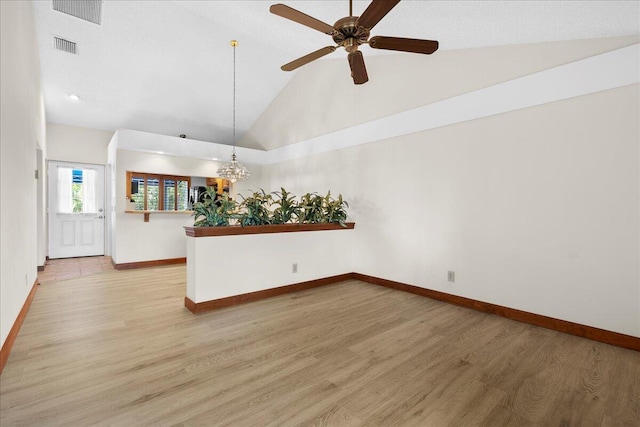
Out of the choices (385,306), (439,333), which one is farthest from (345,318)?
(439,333)

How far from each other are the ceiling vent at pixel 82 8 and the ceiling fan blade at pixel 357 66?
3586 millimetres

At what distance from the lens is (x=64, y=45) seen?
4461mm

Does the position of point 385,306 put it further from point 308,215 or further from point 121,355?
point 121,355

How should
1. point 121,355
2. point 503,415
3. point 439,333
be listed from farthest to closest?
point 439,333 → point 121,355 → point 503,415

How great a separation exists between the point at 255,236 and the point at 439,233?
7.99 ft

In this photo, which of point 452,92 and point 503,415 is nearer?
point 503,415

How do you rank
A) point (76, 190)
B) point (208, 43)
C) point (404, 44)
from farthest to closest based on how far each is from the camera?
point (76, 190)
point (208, 43)
point (404, 44)

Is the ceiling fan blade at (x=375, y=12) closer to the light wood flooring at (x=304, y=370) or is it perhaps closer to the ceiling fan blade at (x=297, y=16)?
the ceiling fan blade at (x=297, y=16)

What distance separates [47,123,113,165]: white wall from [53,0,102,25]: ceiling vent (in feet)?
10.8

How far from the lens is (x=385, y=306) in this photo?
3682 mm

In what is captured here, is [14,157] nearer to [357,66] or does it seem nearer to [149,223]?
[357,66]

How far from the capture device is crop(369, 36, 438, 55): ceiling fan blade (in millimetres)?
2504

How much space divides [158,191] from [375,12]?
586 cm

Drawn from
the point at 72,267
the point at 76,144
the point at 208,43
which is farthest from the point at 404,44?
the point at 76,144
